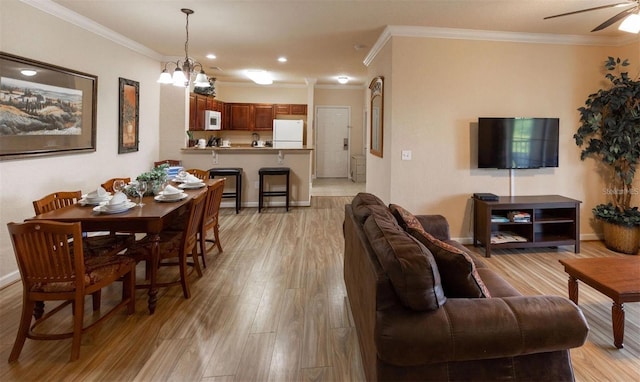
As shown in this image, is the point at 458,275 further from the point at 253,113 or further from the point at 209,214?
the point at 253,113

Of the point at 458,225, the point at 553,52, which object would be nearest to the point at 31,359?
the point at 458,225

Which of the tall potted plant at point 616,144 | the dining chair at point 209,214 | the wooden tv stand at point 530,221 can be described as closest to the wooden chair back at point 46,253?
the dining chair at point 209,214

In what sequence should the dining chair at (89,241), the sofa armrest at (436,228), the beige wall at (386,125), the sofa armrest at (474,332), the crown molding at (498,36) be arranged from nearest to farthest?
the sofa armrest at (474,332) < the dining chair at (89,241) < the sofa armrest at (436,228) < the crown molding at (498,36) < the beige wall at (386,125)

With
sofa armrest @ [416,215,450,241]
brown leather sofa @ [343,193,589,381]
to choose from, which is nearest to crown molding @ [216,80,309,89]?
sofa armrest @ [416,215,450,241]

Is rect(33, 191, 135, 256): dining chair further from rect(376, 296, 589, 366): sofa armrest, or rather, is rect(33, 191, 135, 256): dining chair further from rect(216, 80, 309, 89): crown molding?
rect(216, 80, 309, 89): crown molding

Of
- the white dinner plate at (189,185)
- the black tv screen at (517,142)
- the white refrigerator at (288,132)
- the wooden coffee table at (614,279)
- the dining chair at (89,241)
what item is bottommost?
the wooden coffee table at (614,279)

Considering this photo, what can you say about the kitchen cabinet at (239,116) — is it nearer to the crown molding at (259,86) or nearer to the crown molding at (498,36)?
the crown molding at (259,86)

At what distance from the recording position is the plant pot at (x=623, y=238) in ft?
13.1

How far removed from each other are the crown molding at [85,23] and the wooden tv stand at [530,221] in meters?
5.03

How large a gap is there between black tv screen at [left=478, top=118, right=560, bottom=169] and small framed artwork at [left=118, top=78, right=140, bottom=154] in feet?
15.4

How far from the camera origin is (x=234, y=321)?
2510 millimetres

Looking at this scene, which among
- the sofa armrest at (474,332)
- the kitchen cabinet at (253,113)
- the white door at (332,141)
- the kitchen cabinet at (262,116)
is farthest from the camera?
the white door at (332,141)

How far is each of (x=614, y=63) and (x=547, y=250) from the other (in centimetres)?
240

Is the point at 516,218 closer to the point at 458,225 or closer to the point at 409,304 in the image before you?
the point at 458,225
